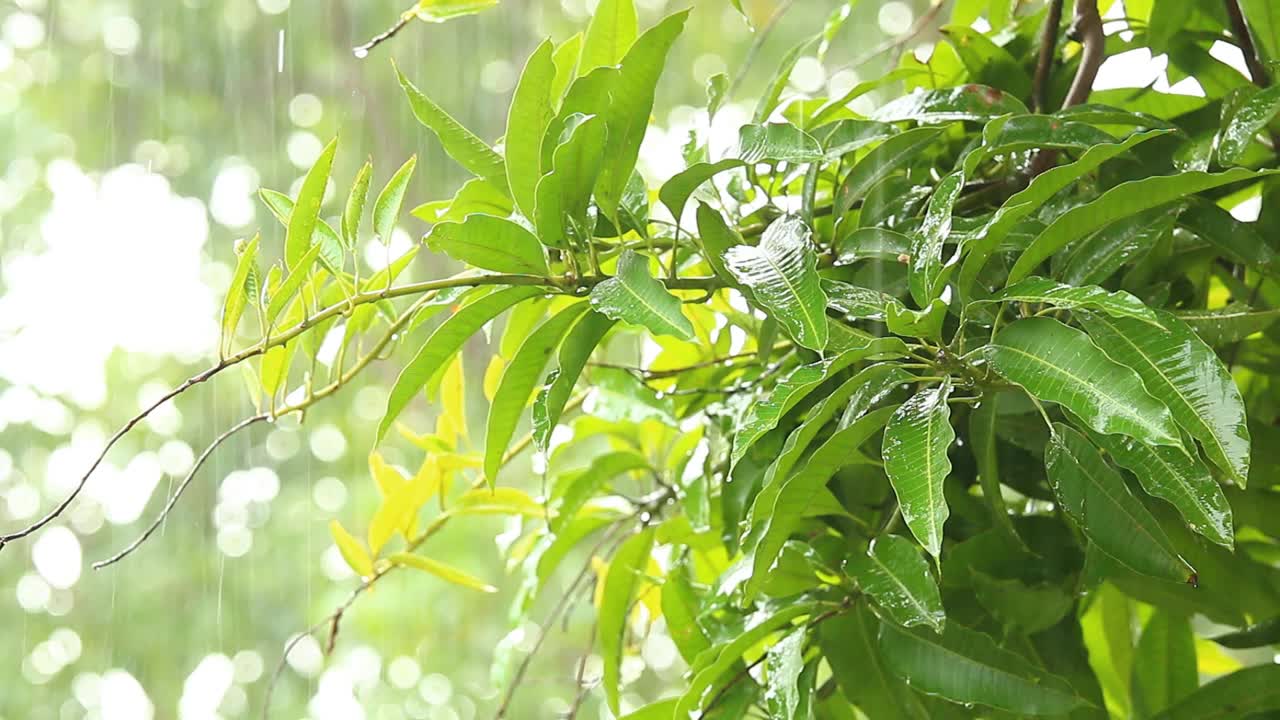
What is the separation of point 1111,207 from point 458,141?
260 mm

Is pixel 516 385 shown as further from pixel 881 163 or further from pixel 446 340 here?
pixel 881 163

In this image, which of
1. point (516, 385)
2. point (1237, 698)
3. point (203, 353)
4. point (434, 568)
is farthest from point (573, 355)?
point (203, 353)

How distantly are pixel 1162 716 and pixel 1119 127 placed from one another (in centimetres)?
30

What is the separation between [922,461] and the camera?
1.18ft

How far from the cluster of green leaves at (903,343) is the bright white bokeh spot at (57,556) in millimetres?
795

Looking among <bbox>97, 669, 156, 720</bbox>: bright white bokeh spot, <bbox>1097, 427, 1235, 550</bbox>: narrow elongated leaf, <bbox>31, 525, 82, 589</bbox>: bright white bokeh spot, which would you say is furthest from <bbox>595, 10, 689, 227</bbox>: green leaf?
<bbox>97, 669, 156, 720</bbox>: bright white bokeh spot

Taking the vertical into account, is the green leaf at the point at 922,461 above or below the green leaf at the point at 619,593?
above

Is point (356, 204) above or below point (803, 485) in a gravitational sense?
above

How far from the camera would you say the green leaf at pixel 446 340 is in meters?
0.43

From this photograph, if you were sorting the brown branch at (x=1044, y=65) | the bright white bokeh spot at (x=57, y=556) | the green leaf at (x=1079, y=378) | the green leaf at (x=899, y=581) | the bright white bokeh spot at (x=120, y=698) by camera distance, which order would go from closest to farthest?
the green leaf at (x=1079, y=378) < the green leaf at (x=899, y=581) < the brown branch at (x=1044, y=65) < the bright white bokeh spot at (x=57, y=556) < the bright white bokeh spot at (x=120, y=698)

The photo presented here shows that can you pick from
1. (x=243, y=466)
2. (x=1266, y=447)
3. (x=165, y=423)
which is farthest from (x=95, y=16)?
(x=1266, y=447)

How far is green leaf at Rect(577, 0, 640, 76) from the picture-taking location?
0.47 m

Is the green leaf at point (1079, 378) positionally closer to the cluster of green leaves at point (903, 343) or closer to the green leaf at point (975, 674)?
the cluster of green leaves at point (903, 343)

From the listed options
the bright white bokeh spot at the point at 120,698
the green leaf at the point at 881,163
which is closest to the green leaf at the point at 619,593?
the green leaf at the point at 881,163
